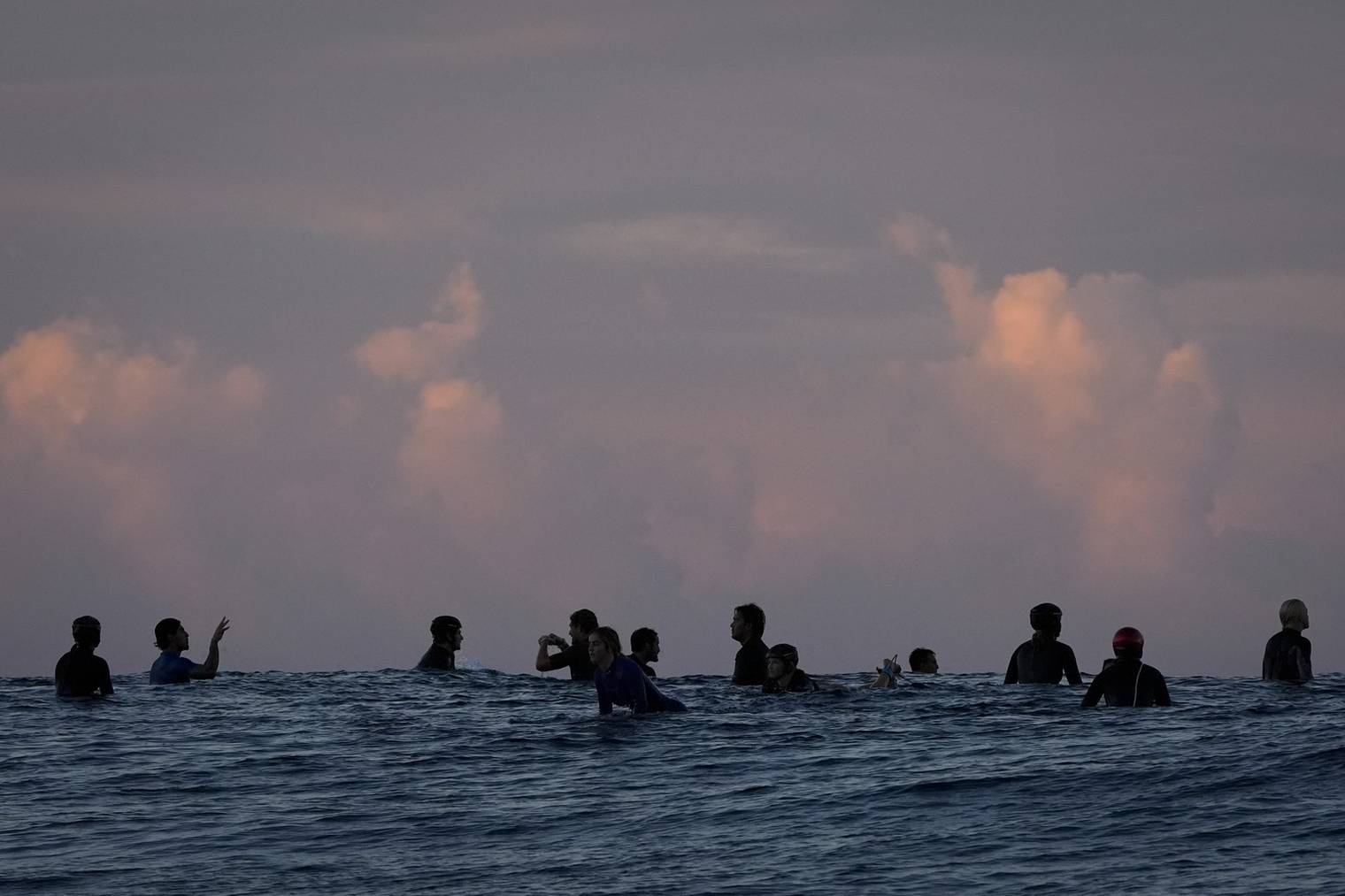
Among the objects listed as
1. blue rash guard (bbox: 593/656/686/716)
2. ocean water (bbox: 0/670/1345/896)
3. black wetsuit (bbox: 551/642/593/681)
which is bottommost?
ocean water (bbox: 0/670/1345/896)

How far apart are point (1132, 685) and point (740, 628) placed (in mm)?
6909

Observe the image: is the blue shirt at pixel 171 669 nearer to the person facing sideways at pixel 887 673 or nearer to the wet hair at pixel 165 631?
the wet hair at pixel 165 631

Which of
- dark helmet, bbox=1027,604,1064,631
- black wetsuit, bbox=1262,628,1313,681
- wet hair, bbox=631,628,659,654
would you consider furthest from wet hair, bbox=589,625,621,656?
black wetsuit, bbox=1262,628,1313,681

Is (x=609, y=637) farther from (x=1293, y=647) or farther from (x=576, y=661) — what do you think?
(x=1293, y=647)

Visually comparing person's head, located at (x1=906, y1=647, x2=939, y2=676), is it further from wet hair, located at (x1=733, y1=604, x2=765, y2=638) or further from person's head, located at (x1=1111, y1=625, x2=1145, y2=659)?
person's head, located at (x1=1111, y1=625, x2=1145, y2=659)

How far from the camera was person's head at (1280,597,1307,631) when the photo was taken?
2528cm

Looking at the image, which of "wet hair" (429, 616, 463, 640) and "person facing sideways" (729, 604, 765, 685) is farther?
"wet hair" (429, 616, 463, 640)

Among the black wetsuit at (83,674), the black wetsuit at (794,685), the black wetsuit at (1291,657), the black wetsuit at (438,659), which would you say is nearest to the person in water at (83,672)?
the black wetsuit at (83,674)

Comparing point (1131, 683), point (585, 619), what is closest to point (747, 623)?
point (585, 619)

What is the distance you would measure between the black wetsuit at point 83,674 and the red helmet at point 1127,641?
638 inches

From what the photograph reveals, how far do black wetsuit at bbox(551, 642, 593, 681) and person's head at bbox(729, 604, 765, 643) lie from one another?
10.7 feet

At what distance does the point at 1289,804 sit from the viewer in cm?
1719

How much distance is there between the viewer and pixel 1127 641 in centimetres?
2170

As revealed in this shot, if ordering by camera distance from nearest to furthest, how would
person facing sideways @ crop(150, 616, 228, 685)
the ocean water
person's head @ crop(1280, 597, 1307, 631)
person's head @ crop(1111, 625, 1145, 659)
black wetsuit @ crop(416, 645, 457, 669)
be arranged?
the ocean water → person's head @ crop(1111, 625, 1145, 659) → person's head @ crop(1280, 597, 1307, 631) → person facing sideways @ crop(150, 616, 228, 685) → black wetsuit @ crop(416, 645, 457, 669)
